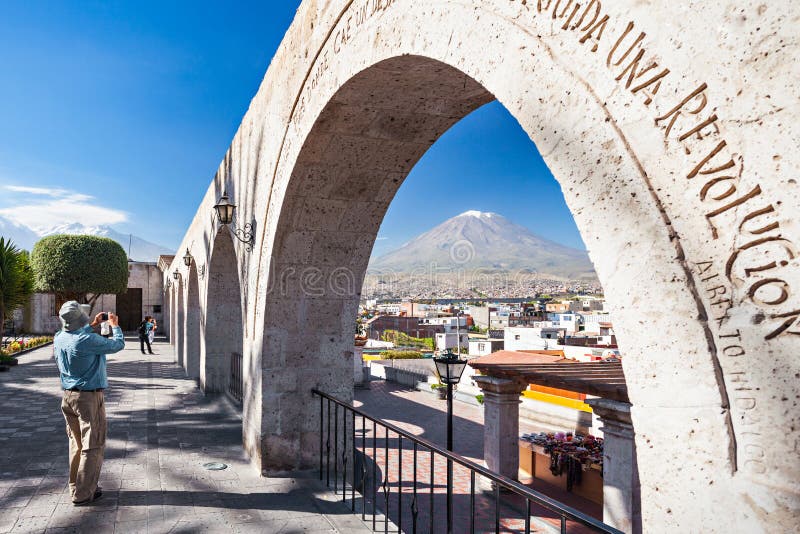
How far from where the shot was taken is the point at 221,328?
31.6 ft

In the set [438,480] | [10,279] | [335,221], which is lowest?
[438,480]

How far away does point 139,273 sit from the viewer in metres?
30.5

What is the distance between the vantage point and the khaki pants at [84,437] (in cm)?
379

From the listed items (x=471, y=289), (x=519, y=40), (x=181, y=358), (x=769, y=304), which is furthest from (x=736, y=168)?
(x=471, y=289)

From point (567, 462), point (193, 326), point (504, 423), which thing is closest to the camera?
point (504, 423)

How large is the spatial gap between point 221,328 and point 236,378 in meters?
1.50

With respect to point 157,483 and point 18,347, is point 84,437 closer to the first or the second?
point 157,483

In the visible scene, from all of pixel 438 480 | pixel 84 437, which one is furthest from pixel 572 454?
pixel 84 437

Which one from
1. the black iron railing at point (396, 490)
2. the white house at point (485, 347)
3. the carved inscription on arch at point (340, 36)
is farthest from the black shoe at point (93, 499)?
the white house at point (485, 347)

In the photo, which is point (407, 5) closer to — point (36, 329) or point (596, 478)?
point (596, 478)

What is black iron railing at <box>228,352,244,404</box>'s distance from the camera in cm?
821

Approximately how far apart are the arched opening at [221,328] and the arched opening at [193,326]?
74.8 inches

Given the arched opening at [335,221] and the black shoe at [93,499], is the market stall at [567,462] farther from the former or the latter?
the black shoe at [93,499]

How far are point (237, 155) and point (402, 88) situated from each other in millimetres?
4015
